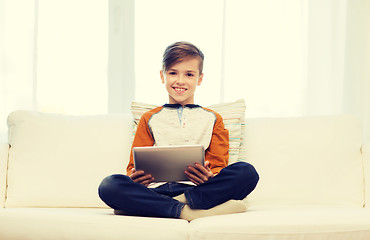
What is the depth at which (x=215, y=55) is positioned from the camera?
3156 mm

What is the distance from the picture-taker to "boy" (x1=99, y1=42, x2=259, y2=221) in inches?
60.2

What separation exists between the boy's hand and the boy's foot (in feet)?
0.32

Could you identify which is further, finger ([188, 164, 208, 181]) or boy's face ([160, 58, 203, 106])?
boy's face ([160, 58, 203, 106])

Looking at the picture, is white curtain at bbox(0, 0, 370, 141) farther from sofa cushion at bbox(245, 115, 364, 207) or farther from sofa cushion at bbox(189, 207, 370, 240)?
sofa cushion at bbox(189, 207, 370, 240)

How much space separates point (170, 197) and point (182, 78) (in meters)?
0.53

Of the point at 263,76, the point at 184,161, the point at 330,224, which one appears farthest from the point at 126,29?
the point at 330,224

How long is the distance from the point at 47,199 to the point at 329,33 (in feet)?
7.22

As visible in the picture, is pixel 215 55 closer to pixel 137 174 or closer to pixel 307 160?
pixel 307 160

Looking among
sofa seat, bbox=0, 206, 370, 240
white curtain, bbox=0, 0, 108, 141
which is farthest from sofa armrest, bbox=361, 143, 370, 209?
white curtain, bbox=0, 0, 108, 141

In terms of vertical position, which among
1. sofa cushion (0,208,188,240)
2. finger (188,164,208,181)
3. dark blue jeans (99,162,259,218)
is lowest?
sofa cushion (0,208,188,240)

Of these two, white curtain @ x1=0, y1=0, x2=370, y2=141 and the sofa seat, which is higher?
white curtain @ x1=0, y1=0, x2=370, y2=141

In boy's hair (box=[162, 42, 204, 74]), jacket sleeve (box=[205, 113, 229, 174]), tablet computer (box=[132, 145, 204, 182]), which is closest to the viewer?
tablet computer (box=[132, 145, 204, 182])

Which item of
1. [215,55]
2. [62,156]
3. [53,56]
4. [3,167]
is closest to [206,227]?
[62,156]

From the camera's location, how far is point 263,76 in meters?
3.15
